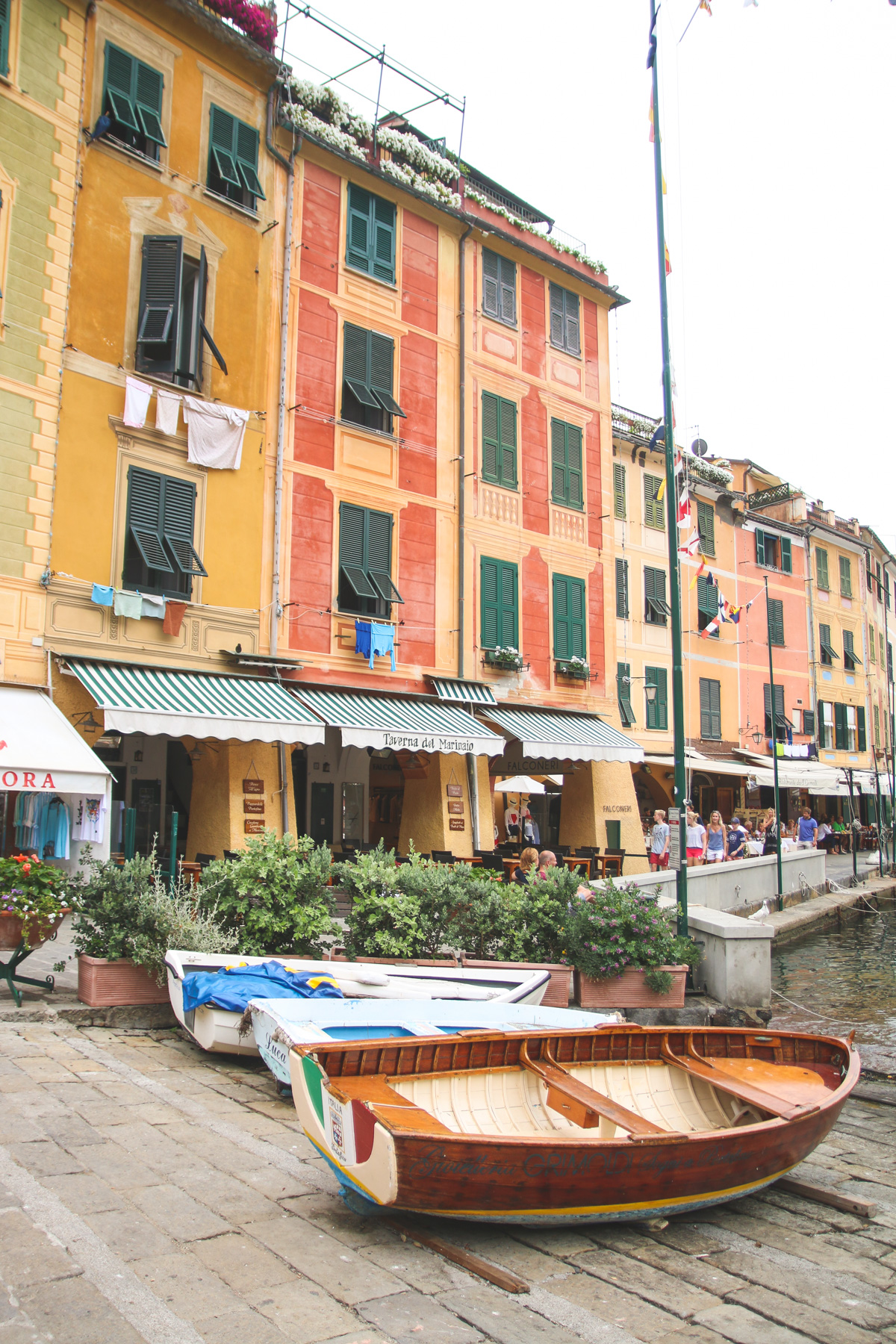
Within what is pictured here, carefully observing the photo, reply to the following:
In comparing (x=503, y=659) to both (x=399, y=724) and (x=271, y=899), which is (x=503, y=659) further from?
(x=271, y=899)

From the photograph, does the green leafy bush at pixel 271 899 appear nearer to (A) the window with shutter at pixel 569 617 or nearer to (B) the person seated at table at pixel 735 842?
(A) the window with shutter at pixel 569 617

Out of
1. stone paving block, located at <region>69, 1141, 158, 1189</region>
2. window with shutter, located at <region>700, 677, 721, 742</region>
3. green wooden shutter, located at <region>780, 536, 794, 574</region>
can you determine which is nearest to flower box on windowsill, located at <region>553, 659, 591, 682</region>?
window with shutter, located at <region>700, 677, 721, 742</region>

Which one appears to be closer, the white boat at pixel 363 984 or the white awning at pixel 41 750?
the white boat at pixel 363 984

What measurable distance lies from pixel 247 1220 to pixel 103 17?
Result: 16712 mm

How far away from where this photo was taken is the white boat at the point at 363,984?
791 cm

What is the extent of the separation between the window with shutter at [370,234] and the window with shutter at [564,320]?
15.3ft

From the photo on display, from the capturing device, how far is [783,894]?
75.7 ft

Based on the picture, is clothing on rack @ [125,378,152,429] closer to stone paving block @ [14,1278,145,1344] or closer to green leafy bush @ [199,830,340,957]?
green leafy bush @ [199,830,340,957]

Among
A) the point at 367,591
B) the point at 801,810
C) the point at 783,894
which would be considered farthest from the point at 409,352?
the point at 801,810

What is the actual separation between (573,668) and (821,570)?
70.2 feet

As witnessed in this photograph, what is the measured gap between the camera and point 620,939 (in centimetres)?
1011

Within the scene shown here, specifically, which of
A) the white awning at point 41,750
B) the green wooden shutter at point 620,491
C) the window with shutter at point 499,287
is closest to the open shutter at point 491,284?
the window with shutter at point 499,287

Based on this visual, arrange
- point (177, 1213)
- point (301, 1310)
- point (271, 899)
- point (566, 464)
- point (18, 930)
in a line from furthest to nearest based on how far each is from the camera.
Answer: point (566, 464) → point (271, 899) → point (18, 930) → point (177, 1213) → point (301, 1310)

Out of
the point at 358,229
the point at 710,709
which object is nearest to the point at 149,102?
the point at 358,229
